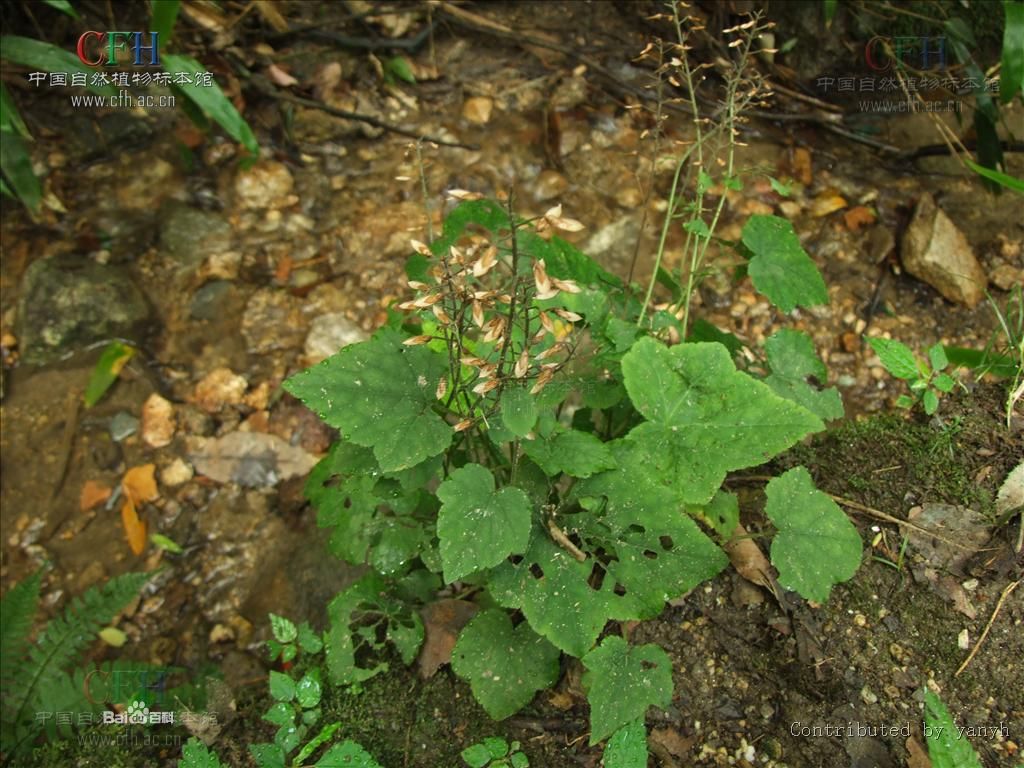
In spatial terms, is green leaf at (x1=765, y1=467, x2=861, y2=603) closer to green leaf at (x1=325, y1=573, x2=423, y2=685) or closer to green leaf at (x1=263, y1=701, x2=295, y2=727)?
green leaf at (x1=325, y1=573, x2=423, y2=685)

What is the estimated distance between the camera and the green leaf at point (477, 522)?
1.39 m

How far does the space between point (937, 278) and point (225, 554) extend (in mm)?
2726

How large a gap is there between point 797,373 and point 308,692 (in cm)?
138

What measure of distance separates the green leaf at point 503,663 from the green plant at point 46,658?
101cm

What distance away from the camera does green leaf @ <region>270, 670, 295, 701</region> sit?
1.66 meters

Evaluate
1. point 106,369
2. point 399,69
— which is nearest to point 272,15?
point 399,69

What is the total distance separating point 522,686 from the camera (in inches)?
63.3

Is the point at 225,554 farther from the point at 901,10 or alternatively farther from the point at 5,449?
the point at 901,10

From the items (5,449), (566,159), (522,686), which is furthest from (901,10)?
(5,449)

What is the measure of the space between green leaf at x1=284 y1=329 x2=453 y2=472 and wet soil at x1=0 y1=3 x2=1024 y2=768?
0.66 metres

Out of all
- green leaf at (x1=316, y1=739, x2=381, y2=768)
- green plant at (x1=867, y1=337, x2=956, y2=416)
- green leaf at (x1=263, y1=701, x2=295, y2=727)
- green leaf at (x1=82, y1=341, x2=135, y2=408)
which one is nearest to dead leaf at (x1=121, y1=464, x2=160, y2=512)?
green leaf at (x1=82, y1=341, x2=135, y2=408)

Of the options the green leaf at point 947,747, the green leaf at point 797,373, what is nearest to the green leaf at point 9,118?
the green leaf at point 797,373

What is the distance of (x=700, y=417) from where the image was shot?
169 centimetres

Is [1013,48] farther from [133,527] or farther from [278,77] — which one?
[133,527]
